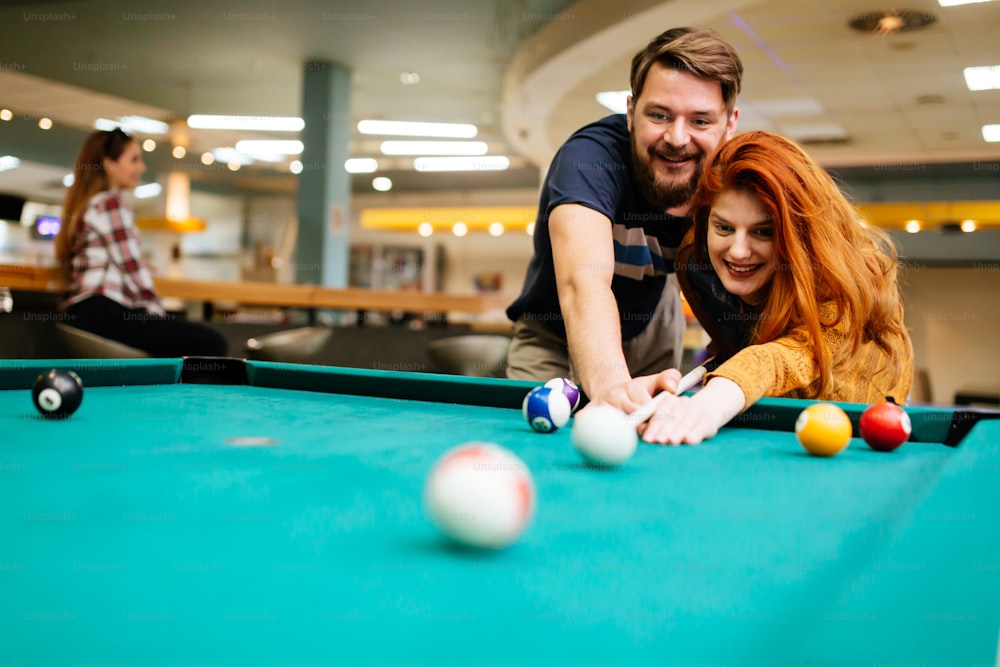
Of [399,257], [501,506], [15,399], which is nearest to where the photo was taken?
[501,506]

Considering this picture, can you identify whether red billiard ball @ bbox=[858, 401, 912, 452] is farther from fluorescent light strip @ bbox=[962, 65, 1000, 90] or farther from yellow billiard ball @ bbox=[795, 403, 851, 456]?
fluorescent light strip @ bbox=[962, 65, 1000, 90]

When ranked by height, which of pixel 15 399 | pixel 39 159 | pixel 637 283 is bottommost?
pixel 15 399

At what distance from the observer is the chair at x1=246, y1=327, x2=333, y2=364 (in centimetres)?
428

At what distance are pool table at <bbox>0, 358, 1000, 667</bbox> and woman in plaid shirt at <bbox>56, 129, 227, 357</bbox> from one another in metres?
2.65

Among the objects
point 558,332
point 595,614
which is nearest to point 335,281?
point 558,332

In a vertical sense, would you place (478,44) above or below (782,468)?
above

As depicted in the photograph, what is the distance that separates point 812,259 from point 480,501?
1.53 metres

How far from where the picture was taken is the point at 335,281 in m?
8.19

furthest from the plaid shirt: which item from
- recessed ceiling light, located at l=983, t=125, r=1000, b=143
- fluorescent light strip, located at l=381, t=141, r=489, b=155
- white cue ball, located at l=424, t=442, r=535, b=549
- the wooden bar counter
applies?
recessed ceiling light, located at l=983, t=125, r=1000, b=143

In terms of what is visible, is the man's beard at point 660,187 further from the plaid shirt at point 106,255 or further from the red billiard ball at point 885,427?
the plaid shirt at point 106,255

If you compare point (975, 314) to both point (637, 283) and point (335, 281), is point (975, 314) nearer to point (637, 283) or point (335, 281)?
point (335, 281)

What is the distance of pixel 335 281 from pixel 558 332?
18.3 feet

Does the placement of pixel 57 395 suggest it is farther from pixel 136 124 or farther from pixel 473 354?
pixel 136 124

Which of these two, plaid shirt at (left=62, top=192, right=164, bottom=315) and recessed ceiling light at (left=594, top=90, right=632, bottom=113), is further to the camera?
recessed ceiling light at (left=594, top=90, right=632, bottom=113)
